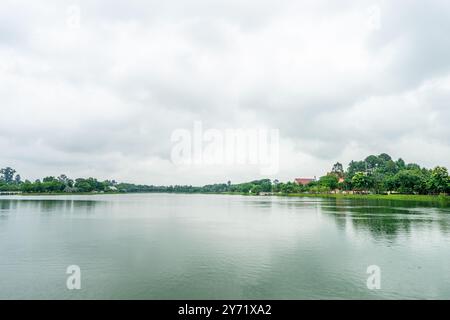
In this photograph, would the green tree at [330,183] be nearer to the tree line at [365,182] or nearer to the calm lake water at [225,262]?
the tree line at [365,182]

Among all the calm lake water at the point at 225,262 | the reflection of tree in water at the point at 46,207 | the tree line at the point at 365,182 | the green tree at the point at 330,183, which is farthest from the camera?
the green tree at the point at 330,183

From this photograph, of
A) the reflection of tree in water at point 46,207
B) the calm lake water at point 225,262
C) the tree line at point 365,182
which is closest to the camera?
the calm lake water at point 225,262

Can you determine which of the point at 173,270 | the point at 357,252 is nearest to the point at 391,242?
the point at 357,252

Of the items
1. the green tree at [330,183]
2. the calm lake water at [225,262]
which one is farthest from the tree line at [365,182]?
the calm lake water at [225,262]

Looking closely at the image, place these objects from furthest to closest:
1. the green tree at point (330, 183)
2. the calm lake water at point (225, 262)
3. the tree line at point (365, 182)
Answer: the green tree at point (330, 183), the tree line at point (365, 182), the calm lake water at point (225, 262)

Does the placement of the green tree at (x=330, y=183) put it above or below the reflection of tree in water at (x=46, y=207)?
above

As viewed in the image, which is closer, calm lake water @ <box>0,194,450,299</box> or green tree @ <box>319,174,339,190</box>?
calm lake water @ <box>0,194,450,299</box>

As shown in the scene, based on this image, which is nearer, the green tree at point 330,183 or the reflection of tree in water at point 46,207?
the reflection of tree in water at point 46,207

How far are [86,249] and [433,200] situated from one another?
7598cm

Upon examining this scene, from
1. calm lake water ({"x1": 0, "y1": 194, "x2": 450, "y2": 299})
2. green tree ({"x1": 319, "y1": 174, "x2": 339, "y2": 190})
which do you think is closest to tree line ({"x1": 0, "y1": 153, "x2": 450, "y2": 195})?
green tree ({"x1": 319, "y1": 174, "x2": 339, "y2": 190})

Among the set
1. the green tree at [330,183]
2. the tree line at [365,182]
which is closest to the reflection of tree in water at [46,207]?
the tree line at [365,182]

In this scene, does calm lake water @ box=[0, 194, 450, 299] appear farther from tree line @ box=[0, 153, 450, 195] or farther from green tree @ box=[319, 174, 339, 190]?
green tree @ box=[319, 174, 339, 190]

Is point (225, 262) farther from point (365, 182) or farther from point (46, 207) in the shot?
point (365, 182)

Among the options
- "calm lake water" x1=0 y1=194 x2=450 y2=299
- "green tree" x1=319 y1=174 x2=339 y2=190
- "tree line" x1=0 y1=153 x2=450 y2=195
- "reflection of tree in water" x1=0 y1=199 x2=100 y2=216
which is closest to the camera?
"calm lake water" x1=0 y1=194 x2=450 y2=299
